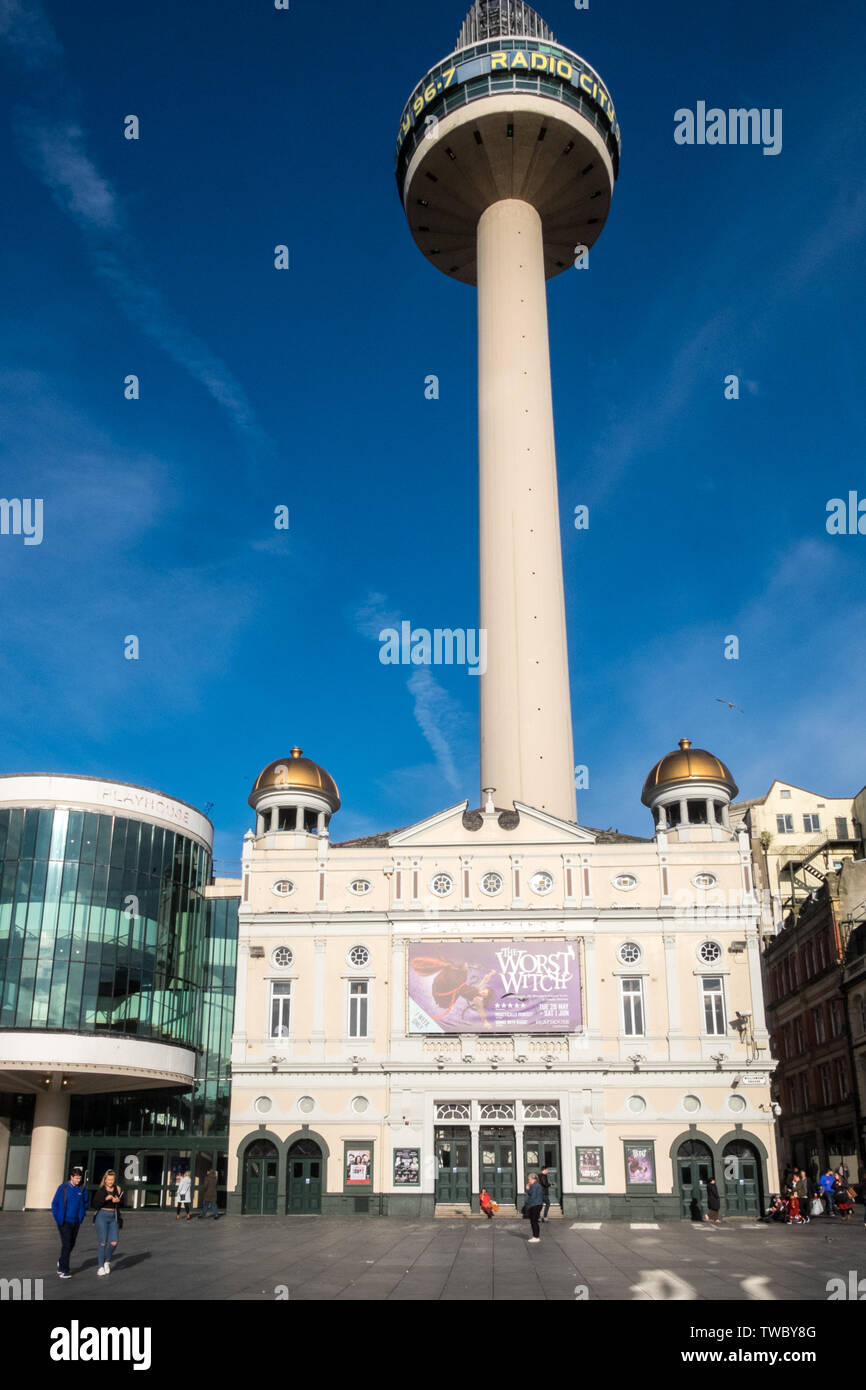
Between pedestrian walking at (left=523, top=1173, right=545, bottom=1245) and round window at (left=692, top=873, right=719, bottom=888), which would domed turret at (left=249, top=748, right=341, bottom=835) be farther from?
pedestrian walking at (left=523, top=1173, right=545, bottom=1245)

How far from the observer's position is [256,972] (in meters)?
51.4

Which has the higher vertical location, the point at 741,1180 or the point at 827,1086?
the point at 827,1086

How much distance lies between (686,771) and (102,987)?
1178 inches

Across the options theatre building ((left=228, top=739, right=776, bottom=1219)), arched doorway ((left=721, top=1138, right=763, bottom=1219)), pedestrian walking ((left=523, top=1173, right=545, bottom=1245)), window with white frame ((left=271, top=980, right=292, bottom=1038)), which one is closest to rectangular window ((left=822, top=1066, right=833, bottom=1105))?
theatre building ((left=228, top=739, right=776, bottom=1219))

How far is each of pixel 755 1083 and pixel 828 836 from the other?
1596 inches

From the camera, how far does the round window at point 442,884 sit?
5200 cm

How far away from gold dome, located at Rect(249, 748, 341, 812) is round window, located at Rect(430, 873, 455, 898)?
7.88m

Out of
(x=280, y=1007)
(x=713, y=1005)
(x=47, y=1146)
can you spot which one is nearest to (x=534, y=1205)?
(x=713, y=1005)

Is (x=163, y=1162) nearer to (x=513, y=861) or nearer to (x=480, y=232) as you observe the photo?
(x=513, y=861)

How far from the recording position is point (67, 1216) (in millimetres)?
23047

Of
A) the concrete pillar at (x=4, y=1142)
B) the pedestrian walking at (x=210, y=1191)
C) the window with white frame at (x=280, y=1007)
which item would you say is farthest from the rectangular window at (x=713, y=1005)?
the concrete pillar at (x=4, y=1142)

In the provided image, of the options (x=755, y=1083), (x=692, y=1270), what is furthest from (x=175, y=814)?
(x=692, y=1270)

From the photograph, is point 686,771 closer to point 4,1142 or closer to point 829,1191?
point 829,1191

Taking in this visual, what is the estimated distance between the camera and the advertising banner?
162 feet
